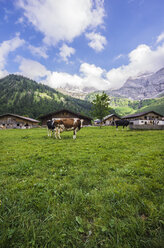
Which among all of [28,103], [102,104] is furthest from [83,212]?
[28,103]

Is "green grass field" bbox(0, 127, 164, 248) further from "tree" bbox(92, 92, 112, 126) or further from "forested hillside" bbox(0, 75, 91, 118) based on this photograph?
"forested hillside" bbox(0, 75, 91, 118)

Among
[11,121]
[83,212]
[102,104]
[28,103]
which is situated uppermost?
[28,103]

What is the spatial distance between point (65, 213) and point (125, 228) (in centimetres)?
111

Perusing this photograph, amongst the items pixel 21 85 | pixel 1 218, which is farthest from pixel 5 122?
pixel 21 85

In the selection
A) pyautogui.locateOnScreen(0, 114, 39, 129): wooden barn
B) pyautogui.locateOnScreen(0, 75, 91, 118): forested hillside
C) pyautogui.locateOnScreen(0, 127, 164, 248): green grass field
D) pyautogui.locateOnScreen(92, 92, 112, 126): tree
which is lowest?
pyautogui.locateOnScreen(0, 127, 164, 248): green grass field

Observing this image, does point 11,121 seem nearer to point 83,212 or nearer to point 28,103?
point 83,212

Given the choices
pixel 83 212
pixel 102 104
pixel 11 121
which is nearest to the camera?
pixel 83 212

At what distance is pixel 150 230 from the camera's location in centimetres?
174

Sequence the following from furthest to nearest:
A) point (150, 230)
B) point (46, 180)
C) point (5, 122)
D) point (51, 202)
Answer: point (5, 122), point (46, 180), point (51, 202), point (150, 230)

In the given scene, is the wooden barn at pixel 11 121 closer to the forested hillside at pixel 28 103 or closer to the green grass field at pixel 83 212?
the forested hillside at pixel 28 103

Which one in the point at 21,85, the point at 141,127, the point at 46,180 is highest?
the point at 21,85

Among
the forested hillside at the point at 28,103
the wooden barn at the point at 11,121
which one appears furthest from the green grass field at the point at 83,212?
the forested hillside at the point at 28,103

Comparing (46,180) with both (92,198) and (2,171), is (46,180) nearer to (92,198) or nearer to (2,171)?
(92,198)

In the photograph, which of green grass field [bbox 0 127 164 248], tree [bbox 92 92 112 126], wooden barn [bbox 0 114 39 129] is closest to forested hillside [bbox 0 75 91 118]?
wooden barn [bbox 0 114 39 129]
